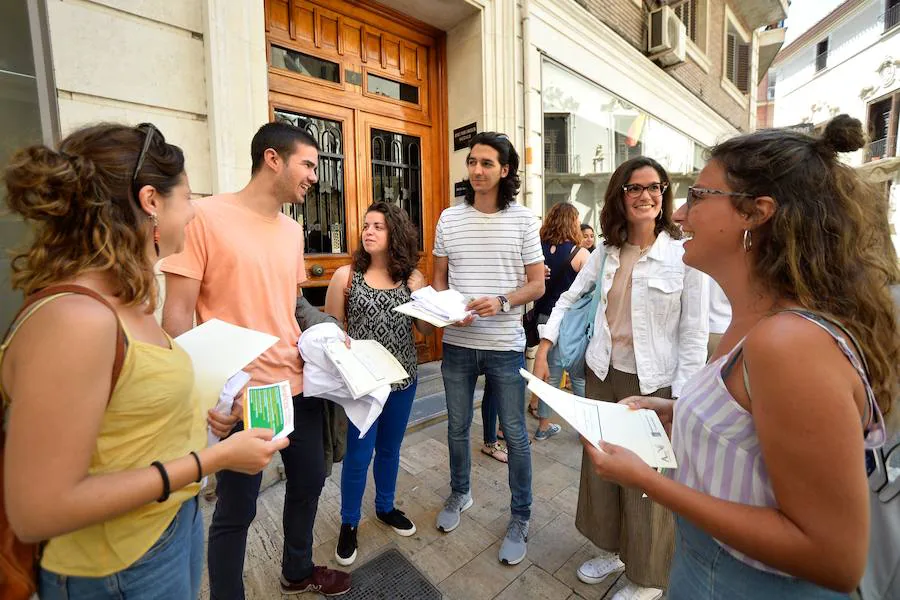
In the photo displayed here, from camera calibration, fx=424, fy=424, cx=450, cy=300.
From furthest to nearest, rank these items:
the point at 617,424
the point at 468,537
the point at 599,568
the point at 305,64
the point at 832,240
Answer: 1. the point at 305,64
2. the point at 468,537
3. the point at 599,568
4. the point at 617,424
5. the point at 832,240

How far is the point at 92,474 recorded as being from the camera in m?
0.91

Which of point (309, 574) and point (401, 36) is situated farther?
point (401, 36)

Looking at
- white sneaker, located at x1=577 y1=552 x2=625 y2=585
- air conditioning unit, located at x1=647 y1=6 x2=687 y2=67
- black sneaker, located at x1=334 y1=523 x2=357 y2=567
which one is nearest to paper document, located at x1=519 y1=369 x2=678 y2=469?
white sneaker, located at x1=577 y1=552 x2=625 y2=585

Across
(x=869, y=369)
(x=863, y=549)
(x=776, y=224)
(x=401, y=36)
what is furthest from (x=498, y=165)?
(x=401, y=36)

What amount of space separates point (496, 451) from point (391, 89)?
3.66 m

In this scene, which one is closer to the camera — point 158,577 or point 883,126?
point 158,577

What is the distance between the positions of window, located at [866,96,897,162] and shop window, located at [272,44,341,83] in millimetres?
24160

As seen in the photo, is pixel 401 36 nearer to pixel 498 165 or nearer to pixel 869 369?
pixel 498 165

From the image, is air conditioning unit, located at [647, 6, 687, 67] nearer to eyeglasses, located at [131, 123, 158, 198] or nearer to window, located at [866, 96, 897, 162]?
eyeglasses, located at [131, 123, 158, 198]

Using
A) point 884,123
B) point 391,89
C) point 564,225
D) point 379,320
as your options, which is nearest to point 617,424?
point 379,320

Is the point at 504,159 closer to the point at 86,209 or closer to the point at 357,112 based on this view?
the point at 86,209

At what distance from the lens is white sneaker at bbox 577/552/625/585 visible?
88.0 inches

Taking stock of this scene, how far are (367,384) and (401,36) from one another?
413cm

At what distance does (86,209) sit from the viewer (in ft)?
3.11
